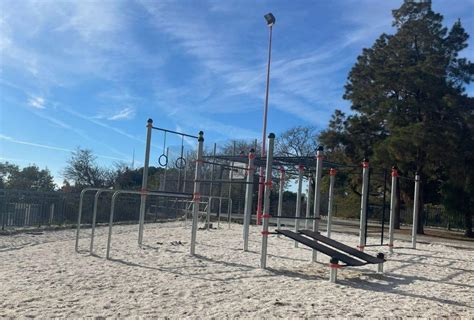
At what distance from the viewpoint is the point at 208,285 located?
6379 millimetres

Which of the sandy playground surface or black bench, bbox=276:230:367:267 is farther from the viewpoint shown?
black bench, bbox=276:230:367:267

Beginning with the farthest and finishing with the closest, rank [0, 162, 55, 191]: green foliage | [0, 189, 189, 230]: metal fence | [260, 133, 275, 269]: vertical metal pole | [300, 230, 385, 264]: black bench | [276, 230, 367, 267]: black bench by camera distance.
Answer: [0, 162, 55, 191]: green foliage, [0, 189, 189, 230]: metal fence, [260, 133, 275, 269]: vertical metal pole, [300, 230, 385, 264]: black bench, [276, 230, 367, 267]: black bench

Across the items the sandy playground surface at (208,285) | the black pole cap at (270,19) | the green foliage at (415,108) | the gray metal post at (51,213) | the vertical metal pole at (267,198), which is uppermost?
the black pole cap at (270,19)

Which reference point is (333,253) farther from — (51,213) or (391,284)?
(51,213)

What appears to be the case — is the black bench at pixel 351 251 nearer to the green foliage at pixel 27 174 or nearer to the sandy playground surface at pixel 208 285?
the sandy playground surface at pixel 208 285

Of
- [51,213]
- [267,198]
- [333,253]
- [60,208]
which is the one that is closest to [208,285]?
[333,253]

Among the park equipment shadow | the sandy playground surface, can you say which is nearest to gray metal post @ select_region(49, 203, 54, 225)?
the sandy playground surface

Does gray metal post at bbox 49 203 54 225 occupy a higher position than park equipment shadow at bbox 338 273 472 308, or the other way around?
gray metal post at bbox 49 203 54 225

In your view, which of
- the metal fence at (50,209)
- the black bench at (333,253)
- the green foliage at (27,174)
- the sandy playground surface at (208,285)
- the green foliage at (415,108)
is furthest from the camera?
the green foliage at (27,174)

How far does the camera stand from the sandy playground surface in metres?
5.05

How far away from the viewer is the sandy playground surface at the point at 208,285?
16.6ft

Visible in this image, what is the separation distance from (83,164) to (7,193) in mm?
18955

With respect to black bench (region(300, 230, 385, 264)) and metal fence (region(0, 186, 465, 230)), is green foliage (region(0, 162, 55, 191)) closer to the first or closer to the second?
metal fence (region(0, 186, 465, 230))

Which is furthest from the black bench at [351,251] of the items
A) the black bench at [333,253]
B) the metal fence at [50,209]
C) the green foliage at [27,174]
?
the green foliage at [27,174]
